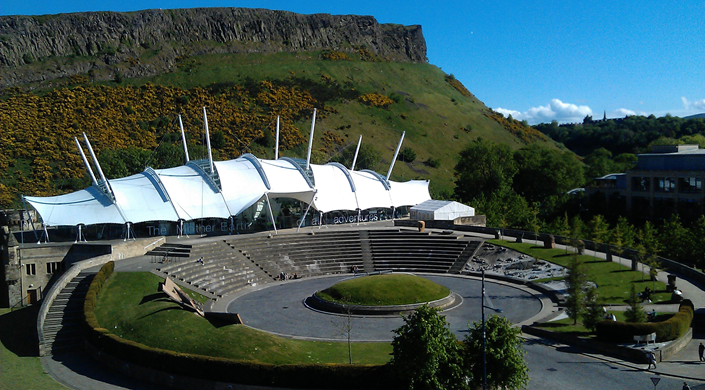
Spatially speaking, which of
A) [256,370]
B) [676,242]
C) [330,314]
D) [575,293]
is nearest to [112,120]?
[330,314]

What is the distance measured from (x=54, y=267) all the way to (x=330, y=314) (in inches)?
988

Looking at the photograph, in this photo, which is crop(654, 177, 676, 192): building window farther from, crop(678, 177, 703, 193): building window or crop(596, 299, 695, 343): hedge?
crop(596, 299, 695, 343): hedge

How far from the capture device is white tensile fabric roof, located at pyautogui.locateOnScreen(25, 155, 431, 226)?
49125 mm

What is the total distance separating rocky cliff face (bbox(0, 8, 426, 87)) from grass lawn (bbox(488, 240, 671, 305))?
104 meters

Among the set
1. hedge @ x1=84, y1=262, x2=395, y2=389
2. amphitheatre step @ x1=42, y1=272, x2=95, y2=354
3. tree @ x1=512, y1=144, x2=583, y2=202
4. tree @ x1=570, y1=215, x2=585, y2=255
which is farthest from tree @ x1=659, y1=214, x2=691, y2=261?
amphitheatre step @ x1=42, y1=272, x2=95, y2=354

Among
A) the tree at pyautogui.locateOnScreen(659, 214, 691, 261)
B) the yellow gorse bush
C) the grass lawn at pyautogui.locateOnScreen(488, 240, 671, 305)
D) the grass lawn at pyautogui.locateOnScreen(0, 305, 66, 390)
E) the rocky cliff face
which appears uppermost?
the rocky cliff face

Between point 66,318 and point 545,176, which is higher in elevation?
point 545,176

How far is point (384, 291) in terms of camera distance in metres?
37.4

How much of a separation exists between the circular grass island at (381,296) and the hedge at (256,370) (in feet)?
39.2

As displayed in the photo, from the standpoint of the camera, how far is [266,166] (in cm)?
5938

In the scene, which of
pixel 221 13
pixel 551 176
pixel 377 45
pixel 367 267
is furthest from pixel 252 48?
pixel 367 267

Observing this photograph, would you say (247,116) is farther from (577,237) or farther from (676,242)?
(676,242)

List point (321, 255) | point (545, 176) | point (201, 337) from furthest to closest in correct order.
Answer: point (545, 176) → point (321, 255) → point (201, 337)

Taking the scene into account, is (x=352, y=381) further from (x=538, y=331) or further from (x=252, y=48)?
(x=252, y=48)
